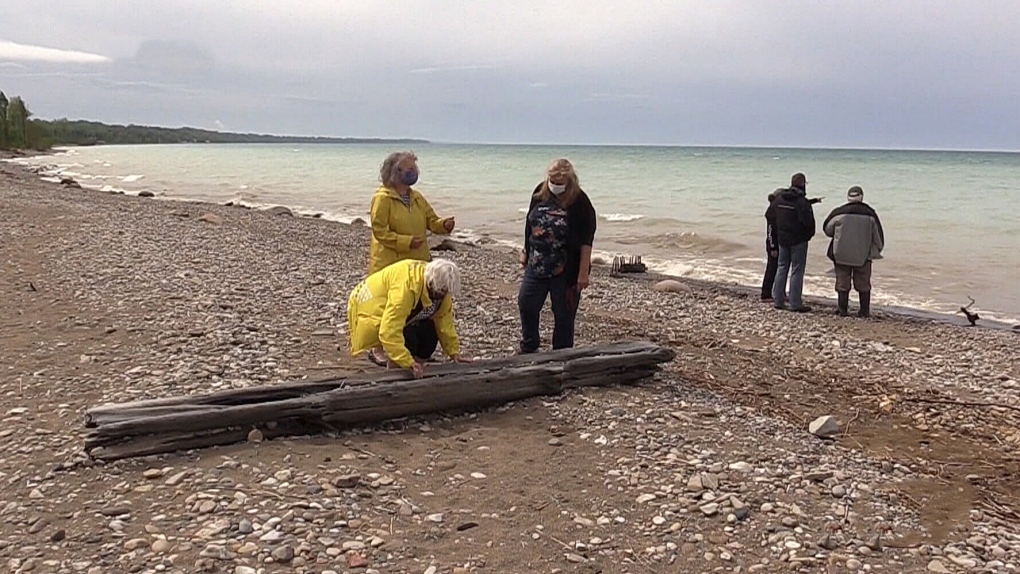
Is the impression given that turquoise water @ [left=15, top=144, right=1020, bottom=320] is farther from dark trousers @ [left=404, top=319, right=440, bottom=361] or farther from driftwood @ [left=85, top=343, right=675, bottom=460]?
dark trousers @ [left=404, top=319, right=440, bottom=361]

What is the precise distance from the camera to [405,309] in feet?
19.5

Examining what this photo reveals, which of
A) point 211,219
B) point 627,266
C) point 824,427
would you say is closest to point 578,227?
point 824,427

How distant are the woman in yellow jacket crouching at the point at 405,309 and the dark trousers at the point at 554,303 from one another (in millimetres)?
1007

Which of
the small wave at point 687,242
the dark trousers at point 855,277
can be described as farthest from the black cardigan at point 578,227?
the small wave at point 687,242

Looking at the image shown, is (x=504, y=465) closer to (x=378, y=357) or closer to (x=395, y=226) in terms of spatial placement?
(x=378, y=357)

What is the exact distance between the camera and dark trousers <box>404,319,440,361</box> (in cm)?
688

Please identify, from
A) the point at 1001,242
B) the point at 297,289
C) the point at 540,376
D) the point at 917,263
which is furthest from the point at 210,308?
the point at 1001,242

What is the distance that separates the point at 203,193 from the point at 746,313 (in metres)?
32.6

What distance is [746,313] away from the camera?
12.6 meters

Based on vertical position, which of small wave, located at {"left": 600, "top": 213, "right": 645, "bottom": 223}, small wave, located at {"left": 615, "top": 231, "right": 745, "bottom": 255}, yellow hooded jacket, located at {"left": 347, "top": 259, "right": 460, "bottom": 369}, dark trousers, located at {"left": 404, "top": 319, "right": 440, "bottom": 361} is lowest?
small wave, located at {"left": 615, "top": 231, "right": 745, "bottom": 255}


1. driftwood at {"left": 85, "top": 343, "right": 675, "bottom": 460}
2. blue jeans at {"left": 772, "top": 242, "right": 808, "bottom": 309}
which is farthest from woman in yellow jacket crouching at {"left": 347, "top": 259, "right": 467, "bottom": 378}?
blue jeans at {"left": 772, "top": 242, "right": 808, "bottom": 309}

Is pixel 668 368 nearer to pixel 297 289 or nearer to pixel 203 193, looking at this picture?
pixel 297 289

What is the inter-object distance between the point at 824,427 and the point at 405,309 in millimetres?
3391

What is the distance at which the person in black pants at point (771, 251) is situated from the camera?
1286 centimetres
